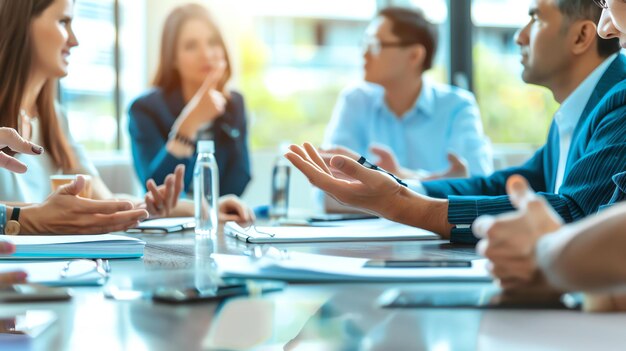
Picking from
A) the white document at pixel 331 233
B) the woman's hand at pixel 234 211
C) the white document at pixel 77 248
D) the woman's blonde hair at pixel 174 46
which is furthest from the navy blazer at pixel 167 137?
the white document at pixel 77 248

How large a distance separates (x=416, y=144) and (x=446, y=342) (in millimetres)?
3202

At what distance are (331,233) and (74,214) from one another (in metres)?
0.59

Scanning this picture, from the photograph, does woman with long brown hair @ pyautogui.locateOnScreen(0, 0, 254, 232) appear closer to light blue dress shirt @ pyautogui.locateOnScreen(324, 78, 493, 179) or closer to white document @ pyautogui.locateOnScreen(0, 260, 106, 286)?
white document @ pyautogui.locateOnScreen(0, 260, 106, 286)

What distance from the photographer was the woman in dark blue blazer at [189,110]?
11.9 feet

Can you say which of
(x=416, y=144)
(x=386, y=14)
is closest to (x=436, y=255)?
(x=416, y=144)

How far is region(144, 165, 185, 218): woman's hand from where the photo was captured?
219cm

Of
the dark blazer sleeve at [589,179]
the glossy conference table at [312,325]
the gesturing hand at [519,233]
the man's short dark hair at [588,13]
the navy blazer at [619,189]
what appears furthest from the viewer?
the man's short dark hair at [588,13]

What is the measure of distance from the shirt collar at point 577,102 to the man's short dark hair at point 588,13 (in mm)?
142

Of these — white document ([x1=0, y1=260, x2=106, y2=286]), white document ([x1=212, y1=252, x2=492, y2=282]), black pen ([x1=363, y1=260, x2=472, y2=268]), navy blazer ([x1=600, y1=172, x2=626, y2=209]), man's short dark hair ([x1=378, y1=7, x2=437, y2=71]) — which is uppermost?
man's short dark hair ([x1=378, y1=7, x2=437, y2=71])

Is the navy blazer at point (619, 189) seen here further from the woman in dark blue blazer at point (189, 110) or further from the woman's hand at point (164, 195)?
the woman in dark blue blazer at point (189, 110)

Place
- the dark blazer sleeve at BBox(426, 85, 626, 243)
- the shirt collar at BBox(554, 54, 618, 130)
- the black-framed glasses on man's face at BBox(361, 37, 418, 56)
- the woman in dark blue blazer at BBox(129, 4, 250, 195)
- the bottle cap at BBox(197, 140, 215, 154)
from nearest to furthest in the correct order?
the dark blazer sleeve at BBox(426, 85, 626, 243) → the bottle cap at BBox(197, 140, 215, 154) → the shirt collar at BBox(554, 54, 618, 130) → the woman in dark blue blazer at BBox(129, 4, 250, 195) → the black-framed glasses on man's face at BBox(361, 37, 418, 56)

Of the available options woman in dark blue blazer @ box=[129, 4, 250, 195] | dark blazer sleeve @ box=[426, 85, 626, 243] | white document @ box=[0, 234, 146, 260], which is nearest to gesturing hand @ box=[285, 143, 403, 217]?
dark blazer sleeve @ box=[426, 85, 626, 243]

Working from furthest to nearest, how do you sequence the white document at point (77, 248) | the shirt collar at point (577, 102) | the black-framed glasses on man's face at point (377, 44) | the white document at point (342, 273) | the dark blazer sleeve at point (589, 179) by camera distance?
1. the black-framed glasses on man's face at point (377, 44)
2. the shirt collar at point (577, 102)
3. the dark blazer sleeve at point (589, 179)
4. the white document at point (77, 248)
5. the white document at point (342, 273)

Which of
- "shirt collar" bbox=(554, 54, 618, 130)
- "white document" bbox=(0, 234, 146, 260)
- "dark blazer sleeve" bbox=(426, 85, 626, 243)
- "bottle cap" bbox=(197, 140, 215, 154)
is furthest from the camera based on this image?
"shirt collar" bbox=(554, 54, 618, 130)
